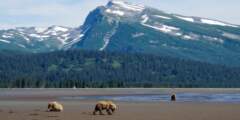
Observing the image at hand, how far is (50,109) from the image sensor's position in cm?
→ 5125

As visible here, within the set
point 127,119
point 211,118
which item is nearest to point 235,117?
point 211,118

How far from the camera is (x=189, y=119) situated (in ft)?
130

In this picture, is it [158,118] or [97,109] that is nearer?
[158,118]

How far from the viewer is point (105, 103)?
47.6 m

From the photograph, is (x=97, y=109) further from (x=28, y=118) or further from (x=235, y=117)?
(x=235, y=117)

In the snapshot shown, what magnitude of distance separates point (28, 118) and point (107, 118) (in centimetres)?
556

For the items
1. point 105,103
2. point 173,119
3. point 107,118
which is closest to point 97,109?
point 105,103

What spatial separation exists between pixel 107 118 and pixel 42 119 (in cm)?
474

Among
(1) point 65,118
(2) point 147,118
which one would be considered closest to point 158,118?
(2) point 147,118

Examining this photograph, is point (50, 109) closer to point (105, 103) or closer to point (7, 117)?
A: point (105, 103)

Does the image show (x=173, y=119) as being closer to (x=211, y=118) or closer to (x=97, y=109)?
(x=211, y=118)

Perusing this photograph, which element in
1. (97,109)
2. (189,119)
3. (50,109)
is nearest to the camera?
(189,119)

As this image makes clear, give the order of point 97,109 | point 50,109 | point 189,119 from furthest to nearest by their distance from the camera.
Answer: point 50,109, point 97,109, point 189,119

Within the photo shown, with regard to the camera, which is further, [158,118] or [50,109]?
[50,109]
